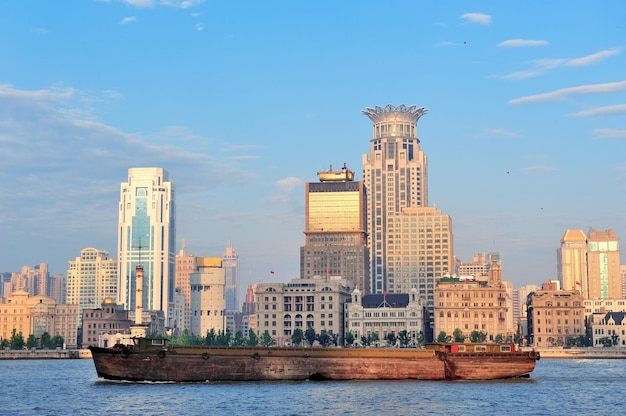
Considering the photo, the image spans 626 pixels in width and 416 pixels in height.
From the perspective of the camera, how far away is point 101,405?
4902 inches

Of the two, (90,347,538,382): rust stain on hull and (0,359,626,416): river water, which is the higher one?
(90,347,538,382): rust stain on hull

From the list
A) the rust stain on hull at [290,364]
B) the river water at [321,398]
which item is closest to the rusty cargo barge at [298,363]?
the rust stain on hull at [290,364]

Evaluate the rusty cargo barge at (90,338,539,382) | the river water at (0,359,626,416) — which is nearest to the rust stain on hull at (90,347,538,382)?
the rusty cargo barge at (90,338,539,382)

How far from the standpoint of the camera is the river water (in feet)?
385

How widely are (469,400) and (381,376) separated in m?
30.9

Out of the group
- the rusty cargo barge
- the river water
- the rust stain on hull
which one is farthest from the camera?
the rusty cargo barge

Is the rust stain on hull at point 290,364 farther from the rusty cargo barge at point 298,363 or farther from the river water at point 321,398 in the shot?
the river water at point 321,398

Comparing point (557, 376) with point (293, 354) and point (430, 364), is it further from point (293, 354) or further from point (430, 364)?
point (293, 354)

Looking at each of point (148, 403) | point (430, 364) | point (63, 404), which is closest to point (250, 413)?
point (148, 403)

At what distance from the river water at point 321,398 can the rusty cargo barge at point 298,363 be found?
103 inches

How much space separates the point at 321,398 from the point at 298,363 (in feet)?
91.7

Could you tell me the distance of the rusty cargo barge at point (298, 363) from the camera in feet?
505

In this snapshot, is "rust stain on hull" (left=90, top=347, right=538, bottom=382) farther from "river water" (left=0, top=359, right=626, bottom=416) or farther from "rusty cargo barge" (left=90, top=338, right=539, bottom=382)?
"river water" (left=0, top=359, right=626, bottom=416)

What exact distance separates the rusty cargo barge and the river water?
2620 mm
